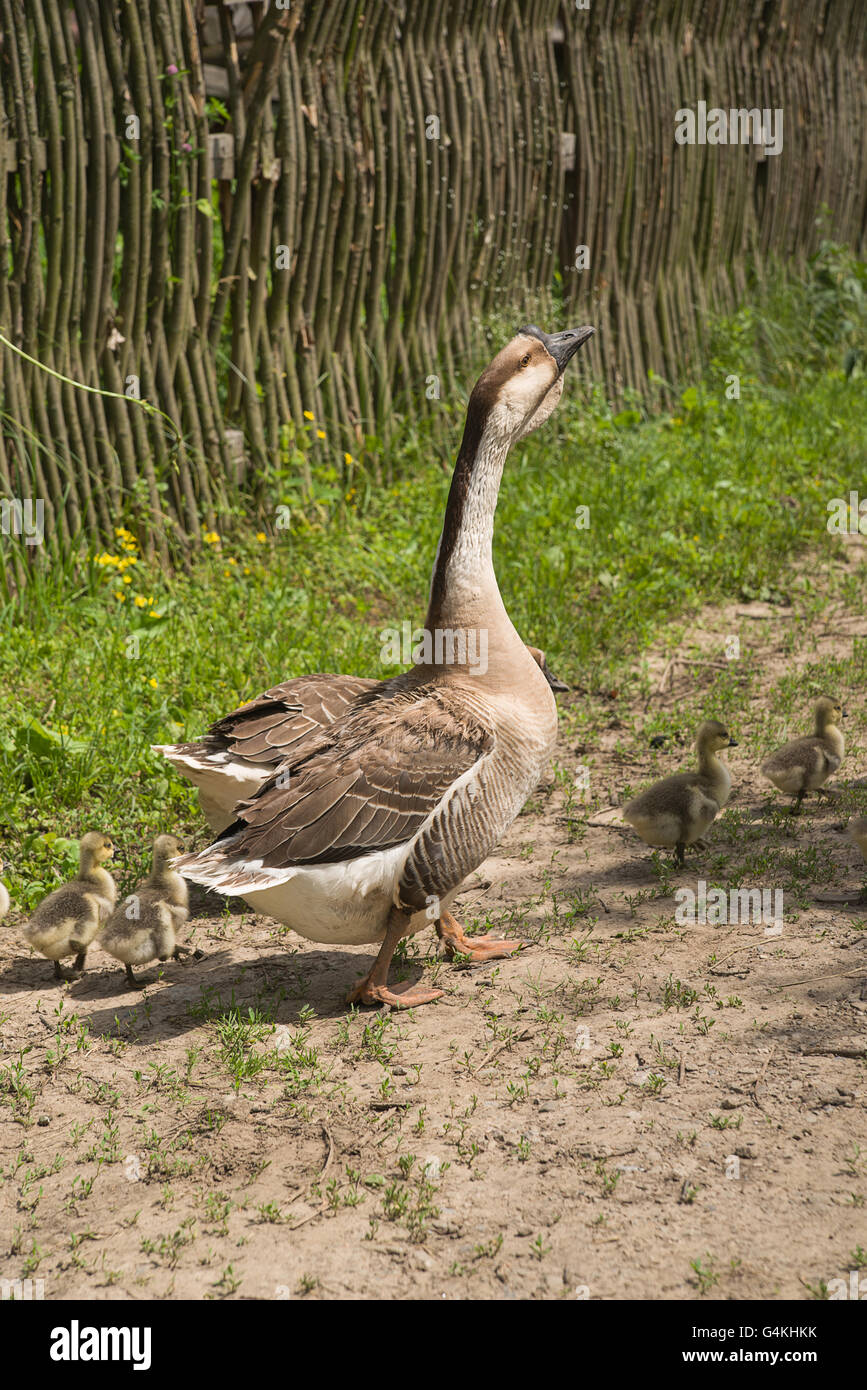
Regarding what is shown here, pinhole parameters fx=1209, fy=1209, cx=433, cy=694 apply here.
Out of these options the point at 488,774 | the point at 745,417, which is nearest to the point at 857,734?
the point at 488,774

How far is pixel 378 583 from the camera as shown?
27.7ft

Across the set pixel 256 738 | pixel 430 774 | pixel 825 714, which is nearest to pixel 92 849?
pixel 256 738

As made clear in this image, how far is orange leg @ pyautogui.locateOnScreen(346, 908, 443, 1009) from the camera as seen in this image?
4.64 metres

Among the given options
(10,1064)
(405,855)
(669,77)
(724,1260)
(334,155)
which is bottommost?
(10,1064)

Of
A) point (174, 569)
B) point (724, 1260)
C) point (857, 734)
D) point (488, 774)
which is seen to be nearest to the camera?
point (724, 1260)

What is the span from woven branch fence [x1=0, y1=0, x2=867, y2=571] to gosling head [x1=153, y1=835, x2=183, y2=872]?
315 cm

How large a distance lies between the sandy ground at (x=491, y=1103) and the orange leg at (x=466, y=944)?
0.06 m

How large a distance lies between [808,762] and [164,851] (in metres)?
3.07

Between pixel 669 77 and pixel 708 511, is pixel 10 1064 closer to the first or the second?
pixel 708 511

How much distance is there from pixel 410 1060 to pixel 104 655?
3.64m

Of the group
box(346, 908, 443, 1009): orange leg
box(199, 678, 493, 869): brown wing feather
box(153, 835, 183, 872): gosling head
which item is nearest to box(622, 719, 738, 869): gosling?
box(199, 678, 493, 869): brown wing feather

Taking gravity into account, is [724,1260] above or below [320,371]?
below

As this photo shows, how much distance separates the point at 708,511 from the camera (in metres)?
9.35

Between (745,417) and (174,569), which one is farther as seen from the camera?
(745,417)
